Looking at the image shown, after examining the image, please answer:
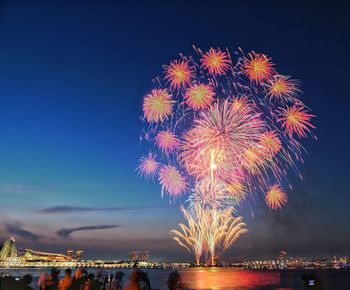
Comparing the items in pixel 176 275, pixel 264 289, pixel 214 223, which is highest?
pixel 214 223

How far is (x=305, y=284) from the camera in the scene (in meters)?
11.4

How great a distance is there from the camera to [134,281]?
746cm

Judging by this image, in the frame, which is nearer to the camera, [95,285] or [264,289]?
[95,285]

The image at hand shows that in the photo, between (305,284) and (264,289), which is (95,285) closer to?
(305,284)

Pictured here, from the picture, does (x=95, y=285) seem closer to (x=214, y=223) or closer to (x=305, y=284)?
(x=305, y=284)

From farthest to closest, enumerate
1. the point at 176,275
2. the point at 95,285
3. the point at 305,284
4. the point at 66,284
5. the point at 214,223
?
the point at 214,223 < the point at 95,285 < the point at 66,284 < the point at 305,284 < the point at 176,275

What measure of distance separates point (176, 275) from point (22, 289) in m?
6.08

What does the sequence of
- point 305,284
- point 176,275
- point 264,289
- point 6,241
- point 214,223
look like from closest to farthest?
point 176,275, point 305,284, point 214,223, point 264,289, point 6,241

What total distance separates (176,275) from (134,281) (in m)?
1.13

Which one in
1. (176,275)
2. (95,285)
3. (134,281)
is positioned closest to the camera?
(134,281)

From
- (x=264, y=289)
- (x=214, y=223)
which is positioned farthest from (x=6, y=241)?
(x=214, y=223)

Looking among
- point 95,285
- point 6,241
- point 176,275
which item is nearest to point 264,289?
point 95,285

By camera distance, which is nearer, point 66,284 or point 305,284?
point 305,284

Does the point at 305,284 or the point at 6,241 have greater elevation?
the point at 6,241
